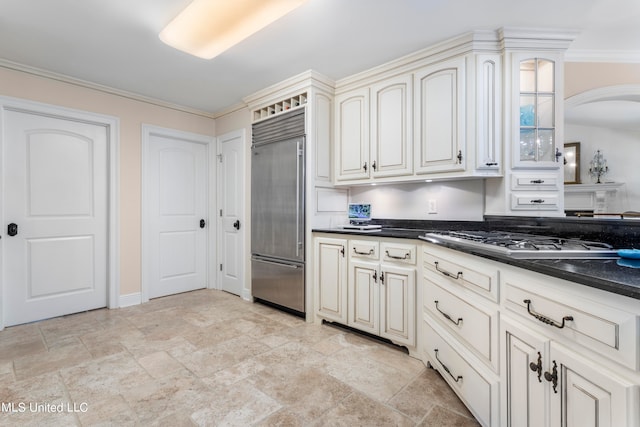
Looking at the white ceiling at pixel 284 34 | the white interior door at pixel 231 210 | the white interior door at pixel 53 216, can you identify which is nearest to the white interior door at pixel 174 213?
the white interior door at pixel 231 210

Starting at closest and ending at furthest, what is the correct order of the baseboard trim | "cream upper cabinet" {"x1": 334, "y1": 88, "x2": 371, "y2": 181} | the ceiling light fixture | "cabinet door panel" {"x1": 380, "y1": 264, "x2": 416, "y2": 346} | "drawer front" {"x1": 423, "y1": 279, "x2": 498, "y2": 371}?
1. "drawer front" {"x1": 423, "y1": 279, "x2": 498, "y2": 371}
2. the ceiling light fixture
3. "cabinet door panel" {"x1": 380, "y1": 264, "x2": 416, "y2": 346}
4. "cream upper cabinet" {"x1": 334, "y1": 88, "x2": 371, "y2": 181}
5. the baseboard trim

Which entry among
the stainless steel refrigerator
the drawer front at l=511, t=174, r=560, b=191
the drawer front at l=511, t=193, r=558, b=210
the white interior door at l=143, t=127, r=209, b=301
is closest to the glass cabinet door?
the drawer front at l=511, t=174, r=560, b=191

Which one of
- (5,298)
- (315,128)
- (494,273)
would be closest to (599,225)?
(494,273)

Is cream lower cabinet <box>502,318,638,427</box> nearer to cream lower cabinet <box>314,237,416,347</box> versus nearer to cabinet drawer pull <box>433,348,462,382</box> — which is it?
cabinet drawer pull <box>433,348,462,382</box>

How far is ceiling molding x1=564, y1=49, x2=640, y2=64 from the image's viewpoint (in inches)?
99.7

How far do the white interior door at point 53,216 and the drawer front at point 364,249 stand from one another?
2.72 metres

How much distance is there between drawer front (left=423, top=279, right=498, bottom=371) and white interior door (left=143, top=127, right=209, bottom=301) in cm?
315

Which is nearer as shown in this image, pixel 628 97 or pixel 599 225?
pixel 599 225

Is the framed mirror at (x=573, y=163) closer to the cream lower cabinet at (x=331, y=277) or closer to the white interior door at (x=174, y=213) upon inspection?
the cream lower cabinet at (x=331, y=277)

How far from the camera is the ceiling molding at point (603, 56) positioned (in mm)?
2533

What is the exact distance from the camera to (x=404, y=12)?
2.06 meters

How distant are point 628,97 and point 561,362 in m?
2.82

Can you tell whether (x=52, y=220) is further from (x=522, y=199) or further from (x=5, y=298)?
(x=522, y=199)

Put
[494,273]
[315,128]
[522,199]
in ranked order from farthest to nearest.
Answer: [315,128]
[522,199]
[494,273]
